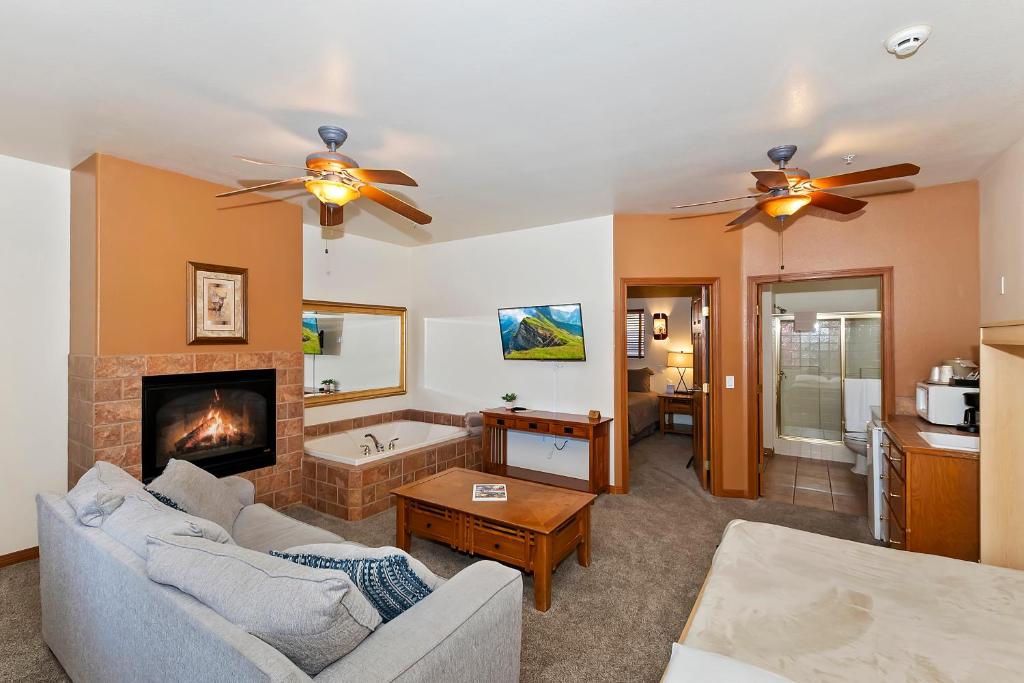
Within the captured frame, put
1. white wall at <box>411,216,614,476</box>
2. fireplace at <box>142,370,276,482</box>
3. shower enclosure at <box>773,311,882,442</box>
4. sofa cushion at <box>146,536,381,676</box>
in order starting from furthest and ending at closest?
shower enclosure at <box>773,311,882,442</box> → white wall at <box>411,216,614,476</box> → fireplace at <box>142,370,276,482</box> → sofa cushion at <box>146,536,381,676</box>

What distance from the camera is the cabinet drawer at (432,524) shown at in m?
3.00

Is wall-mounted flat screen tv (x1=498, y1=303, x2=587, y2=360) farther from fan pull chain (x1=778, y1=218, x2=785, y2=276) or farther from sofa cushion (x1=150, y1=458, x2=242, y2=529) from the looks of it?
sofa cushion (x1=150, y1=458, x2=242, y2=529)

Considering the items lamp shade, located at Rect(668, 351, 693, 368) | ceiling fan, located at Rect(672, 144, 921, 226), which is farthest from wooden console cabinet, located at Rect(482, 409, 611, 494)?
lamp shade, located at Rect(668, 351, 693, 368)

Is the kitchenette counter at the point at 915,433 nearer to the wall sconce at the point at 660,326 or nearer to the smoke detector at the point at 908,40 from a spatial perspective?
the smoke detector at the point at 908,40

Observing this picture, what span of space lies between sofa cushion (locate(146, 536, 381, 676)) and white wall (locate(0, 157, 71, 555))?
2855mm

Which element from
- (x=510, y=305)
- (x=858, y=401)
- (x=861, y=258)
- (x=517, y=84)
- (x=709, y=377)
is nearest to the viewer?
(x=517, y=84)

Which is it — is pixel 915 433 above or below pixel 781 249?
below

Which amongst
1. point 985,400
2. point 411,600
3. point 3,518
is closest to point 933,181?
point 985,400

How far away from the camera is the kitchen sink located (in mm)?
2825

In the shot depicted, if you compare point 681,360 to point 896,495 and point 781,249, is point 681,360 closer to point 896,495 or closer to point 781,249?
point 781,249

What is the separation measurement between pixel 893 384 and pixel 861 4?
3.23m

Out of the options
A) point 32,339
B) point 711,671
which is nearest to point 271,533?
point 711,671

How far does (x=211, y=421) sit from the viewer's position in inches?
147

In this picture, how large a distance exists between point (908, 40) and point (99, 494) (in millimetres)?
3762
